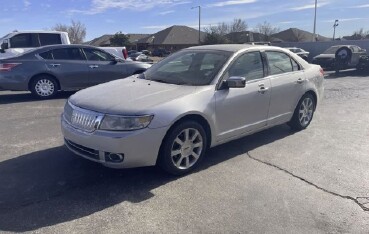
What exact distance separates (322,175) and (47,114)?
5.62 m

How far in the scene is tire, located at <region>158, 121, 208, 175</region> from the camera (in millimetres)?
3811

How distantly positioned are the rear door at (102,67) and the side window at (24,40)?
4.35m

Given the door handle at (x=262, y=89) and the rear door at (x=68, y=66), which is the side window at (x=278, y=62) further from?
the rear door at (x=68, y=66)

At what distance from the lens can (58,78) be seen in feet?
29.4

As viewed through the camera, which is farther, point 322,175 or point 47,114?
point 47,114

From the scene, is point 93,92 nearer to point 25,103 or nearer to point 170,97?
point 170,97

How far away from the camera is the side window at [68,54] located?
9.00m

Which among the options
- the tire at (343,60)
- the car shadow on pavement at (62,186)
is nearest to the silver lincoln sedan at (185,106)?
the car shadow on pavement at (62,186)

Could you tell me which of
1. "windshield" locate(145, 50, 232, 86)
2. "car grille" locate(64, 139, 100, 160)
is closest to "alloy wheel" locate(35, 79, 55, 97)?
"windshield" locate(145, 50, 232, 86)

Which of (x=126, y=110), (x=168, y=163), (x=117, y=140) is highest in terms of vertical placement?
(x=126, y=110)

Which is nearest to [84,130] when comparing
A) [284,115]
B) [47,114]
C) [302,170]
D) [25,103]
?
[302,170]

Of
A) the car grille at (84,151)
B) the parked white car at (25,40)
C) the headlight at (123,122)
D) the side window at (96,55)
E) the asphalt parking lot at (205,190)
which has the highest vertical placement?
the parked white car at (25,40)

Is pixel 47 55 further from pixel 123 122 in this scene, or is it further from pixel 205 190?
pixel 205 190

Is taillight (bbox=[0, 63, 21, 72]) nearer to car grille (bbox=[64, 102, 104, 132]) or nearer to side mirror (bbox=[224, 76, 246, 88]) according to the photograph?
car grille (bbox=[64, 102, 104, 132])
